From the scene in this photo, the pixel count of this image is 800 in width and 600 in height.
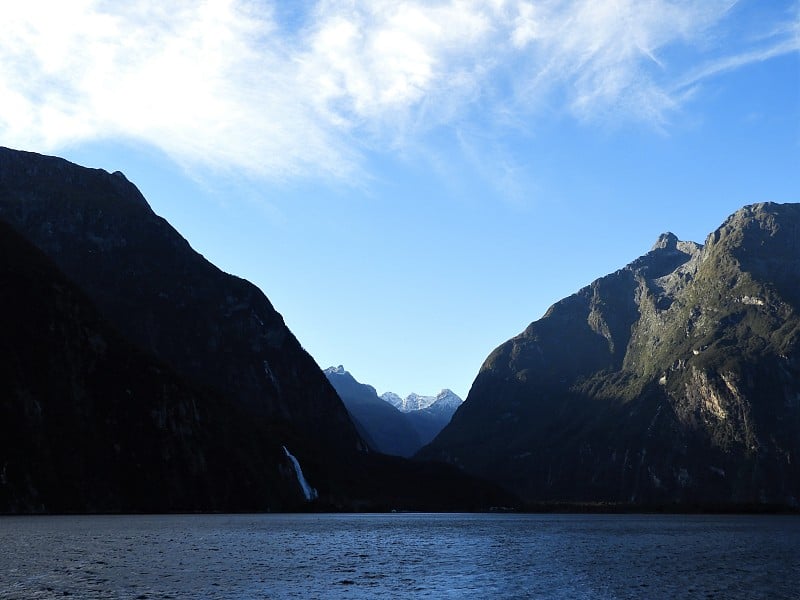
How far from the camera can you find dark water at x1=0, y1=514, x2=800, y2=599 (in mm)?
76938

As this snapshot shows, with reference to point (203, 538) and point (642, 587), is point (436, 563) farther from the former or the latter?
point (203, 538)

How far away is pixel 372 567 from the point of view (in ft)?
328

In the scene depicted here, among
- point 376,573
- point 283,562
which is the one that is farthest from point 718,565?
point 283,562

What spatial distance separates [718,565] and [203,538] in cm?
8268

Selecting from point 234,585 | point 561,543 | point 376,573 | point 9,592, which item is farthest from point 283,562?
point 561,543

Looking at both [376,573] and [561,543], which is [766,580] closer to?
[376,573]

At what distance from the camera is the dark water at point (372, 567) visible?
252 ft

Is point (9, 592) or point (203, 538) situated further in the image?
point (203, 538)

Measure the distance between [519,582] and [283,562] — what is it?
31974 mm

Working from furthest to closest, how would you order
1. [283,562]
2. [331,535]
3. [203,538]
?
1. [331,535]
2. [203,538]
3. [283,562]

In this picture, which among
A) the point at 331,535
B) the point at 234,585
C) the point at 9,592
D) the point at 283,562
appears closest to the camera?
the point at 9,592

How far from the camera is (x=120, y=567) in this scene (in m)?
92.1

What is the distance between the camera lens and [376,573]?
92.9m

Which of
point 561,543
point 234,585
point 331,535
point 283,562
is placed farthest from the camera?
point 331,535
